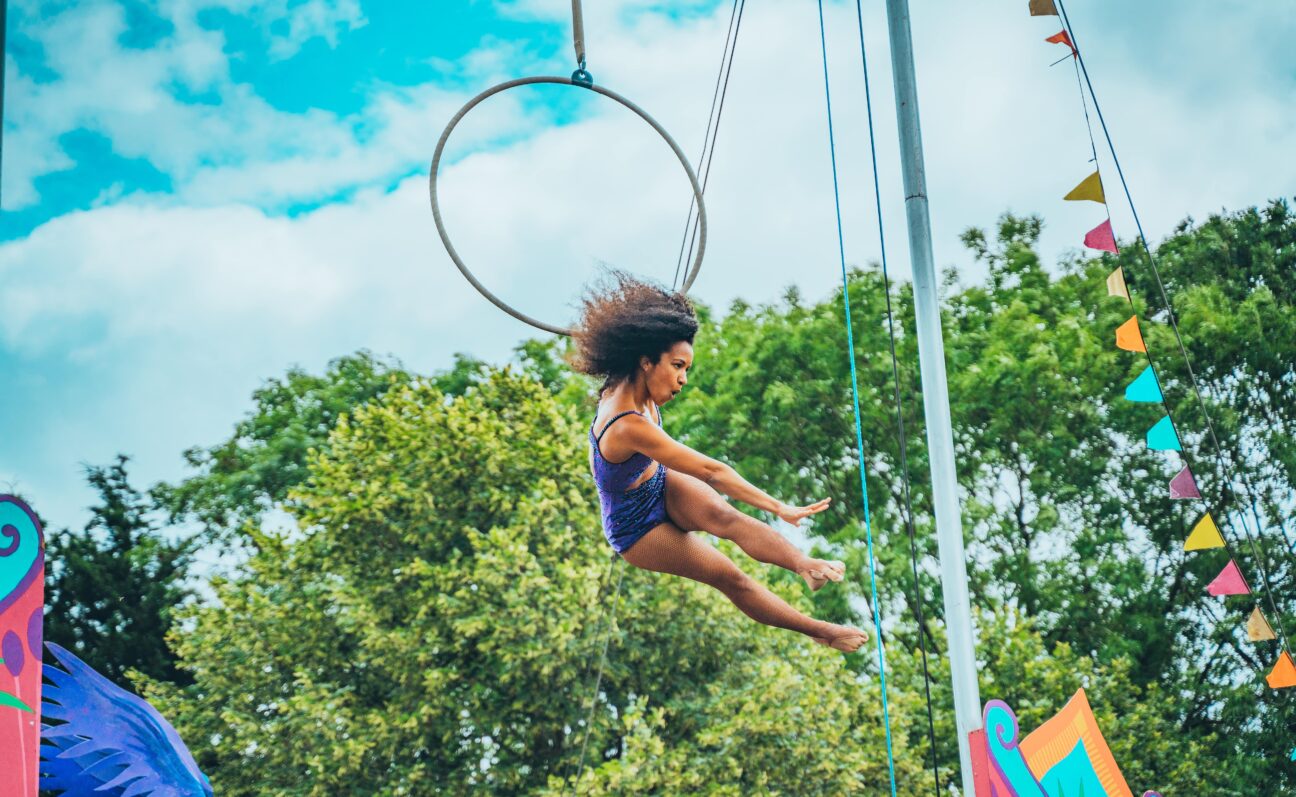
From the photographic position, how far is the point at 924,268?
551 cm

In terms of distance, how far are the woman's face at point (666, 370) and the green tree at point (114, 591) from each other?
12.3 metres

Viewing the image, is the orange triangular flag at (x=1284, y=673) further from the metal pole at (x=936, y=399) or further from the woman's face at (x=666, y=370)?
the woman's face at (x=666, y=370)

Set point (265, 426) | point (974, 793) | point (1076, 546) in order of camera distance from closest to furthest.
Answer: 1. point (974, 793)
2. point (1076, 546)
3. point (265, 426)

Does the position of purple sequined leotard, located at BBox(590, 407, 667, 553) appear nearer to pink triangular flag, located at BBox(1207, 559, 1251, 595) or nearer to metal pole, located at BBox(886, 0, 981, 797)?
metal pole, located at BBox(886, 0, 981, 797)

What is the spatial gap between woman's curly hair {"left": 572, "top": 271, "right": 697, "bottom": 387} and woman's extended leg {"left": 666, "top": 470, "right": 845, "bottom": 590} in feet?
1.25

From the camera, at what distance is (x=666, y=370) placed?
4.17 m

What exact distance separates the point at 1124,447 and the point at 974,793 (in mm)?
9938

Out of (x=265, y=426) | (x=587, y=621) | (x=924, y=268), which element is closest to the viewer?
(x=924, y=268)

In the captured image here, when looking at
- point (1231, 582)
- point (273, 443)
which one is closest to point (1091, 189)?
point (1231, 582)

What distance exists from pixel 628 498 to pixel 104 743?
2.53 meters

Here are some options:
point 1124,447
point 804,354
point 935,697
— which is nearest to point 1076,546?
point 1124,447

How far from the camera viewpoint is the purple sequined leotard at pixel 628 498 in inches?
160

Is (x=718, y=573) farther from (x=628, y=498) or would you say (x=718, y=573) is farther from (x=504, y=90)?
(x=504, y=90)

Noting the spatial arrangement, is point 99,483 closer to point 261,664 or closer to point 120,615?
point 120,615
